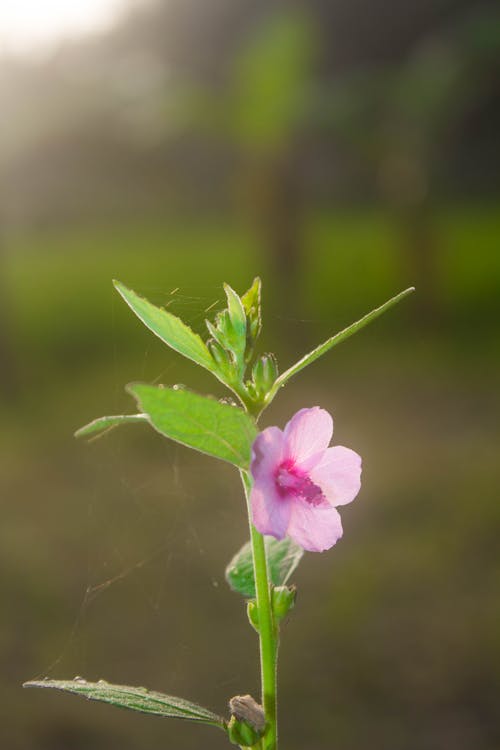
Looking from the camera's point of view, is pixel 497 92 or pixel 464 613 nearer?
pixel 464 613

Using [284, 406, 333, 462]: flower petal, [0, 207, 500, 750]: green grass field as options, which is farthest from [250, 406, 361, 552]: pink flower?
[0, 207, 500, 750]: green grass field

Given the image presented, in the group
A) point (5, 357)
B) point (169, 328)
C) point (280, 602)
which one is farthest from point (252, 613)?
point (5, 357)

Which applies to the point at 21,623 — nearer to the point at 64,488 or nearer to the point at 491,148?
the point at 64,488

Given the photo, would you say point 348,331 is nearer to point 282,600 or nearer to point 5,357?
point 282,600

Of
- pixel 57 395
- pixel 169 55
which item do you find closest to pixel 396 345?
pixel 57 395

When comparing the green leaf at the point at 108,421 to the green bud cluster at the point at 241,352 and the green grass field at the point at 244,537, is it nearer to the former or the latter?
the green bud cluster at the point at 241,352

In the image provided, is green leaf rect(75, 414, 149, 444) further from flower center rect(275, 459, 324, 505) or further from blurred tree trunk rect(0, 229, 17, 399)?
blurred tree trunk rect(0, 229, 17, 399)

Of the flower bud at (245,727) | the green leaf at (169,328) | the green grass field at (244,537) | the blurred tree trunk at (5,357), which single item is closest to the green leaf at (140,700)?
the flower bud at (245,727)
